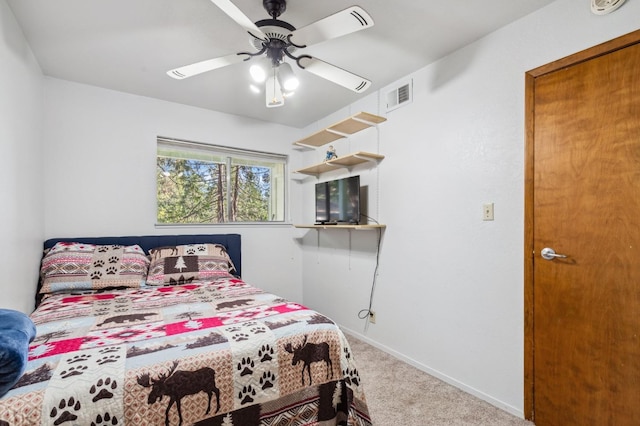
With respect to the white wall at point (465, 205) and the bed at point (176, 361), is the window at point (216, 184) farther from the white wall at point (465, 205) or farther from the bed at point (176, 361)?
the white wall at point (465, 205)

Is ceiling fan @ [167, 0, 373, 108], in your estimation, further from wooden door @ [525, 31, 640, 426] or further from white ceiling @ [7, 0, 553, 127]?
wooden door @ [525, 31, 640, 426]

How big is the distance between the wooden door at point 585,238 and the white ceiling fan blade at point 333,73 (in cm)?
106

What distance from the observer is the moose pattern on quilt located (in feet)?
3.42

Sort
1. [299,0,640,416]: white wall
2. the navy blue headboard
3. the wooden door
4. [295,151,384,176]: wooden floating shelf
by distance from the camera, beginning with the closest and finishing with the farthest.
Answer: the wooden door
[299,0,640,416]: white wall
the navy blue headboard
[295,151,384,176]: wooden floating shelf

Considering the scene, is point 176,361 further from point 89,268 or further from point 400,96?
point 400,96

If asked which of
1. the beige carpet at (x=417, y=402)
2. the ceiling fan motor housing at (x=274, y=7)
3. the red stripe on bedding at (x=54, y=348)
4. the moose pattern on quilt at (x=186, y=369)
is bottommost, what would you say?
the beige carpet at (x=417, y=402)

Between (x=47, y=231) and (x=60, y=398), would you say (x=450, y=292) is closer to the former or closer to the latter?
(x=60, y=398)

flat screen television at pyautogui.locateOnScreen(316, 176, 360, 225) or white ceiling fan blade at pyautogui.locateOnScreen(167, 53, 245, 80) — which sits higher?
white ceiling fan blade at pyautogui.locateOnScreen(167, 53, 245, 80)

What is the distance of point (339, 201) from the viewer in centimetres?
323

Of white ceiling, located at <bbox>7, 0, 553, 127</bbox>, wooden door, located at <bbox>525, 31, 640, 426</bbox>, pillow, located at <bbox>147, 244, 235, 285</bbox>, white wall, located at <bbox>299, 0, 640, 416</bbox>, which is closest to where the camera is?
wooden door, located at <bbox>525, 31, 640, 426</bbox>

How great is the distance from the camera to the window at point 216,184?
3398 millimetres

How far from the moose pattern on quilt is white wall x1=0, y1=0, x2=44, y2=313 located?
0.36 metres

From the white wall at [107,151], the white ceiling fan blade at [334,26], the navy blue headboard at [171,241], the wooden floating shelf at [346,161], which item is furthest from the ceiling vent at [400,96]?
the navy blue headboard at [171,241]

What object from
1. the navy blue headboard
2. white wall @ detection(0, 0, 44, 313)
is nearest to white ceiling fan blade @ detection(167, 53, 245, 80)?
white wall @ detection(0, 0, 44, 313)
